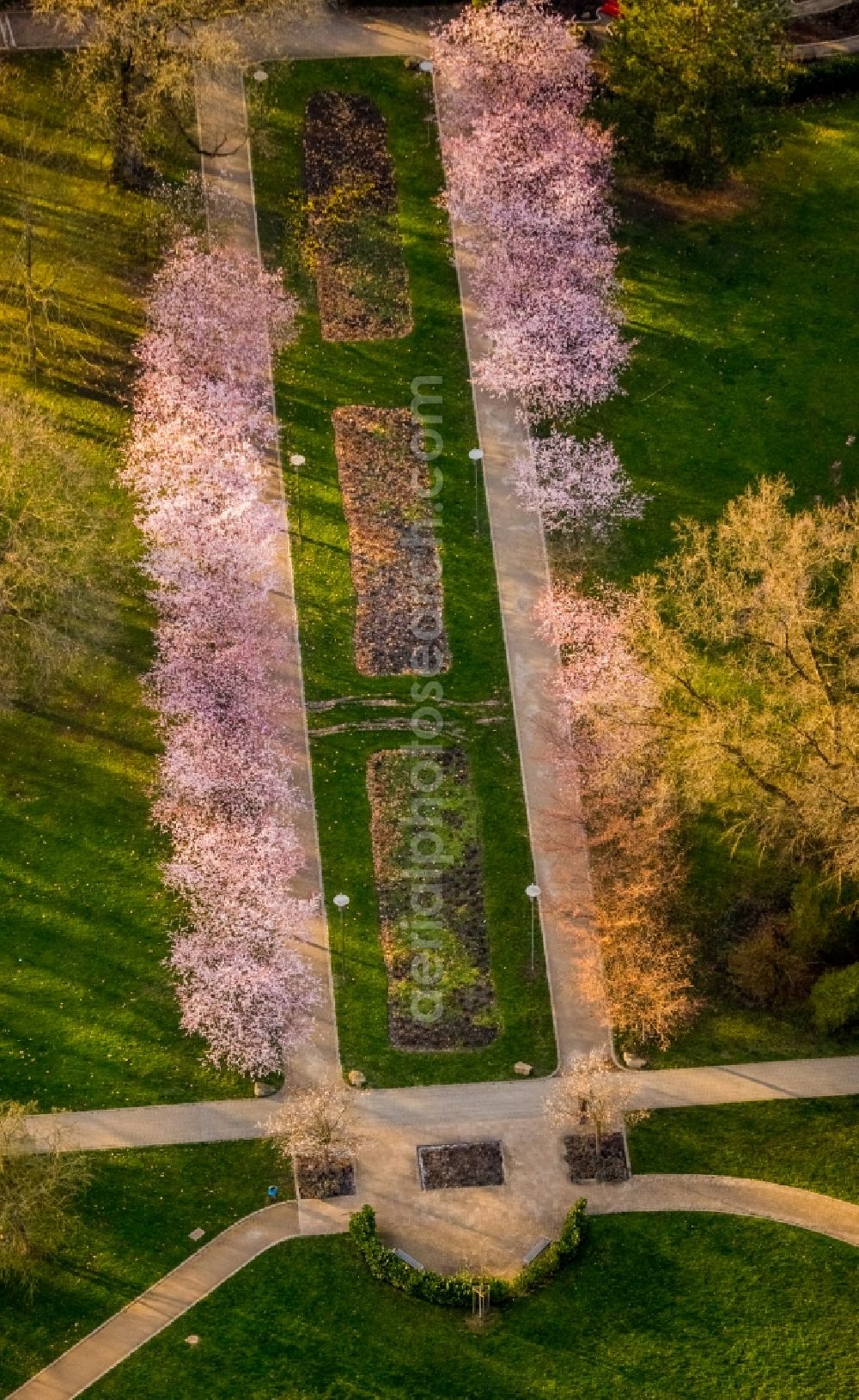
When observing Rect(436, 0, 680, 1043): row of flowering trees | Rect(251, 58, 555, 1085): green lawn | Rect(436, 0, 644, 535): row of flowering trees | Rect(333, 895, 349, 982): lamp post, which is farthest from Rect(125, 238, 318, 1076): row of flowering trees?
Rect(436, 0, 680, 1043): row of flowering trees

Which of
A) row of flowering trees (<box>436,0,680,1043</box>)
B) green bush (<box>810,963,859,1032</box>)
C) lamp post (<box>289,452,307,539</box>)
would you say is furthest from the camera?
lamp post (<box>289,452,307,539</box>)

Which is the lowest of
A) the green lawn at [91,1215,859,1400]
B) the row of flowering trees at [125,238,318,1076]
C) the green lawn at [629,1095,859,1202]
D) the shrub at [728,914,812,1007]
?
the green lawn at [91,1215,859,1400]

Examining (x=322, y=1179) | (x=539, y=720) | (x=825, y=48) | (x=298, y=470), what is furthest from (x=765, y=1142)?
(x=825, y=48)

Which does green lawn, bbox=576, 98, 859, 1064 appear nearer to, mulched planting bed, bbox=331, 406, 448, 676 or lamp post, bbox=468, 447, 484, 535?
lamp post, bbox=468, 447, 484, 535

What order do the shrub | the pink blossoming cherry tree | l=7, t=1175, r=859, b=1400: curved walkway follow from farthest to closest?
the pink blossoming cherry tree < the shrub < l=7, t=1175, r=859, b=1400: curved walkway

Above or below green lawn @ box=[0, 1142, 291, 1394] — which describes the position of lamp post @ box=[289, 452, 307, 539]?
above

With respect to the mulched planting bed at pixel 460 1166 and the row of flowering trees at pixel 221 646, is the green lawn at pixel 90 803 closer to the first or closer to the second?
the row of flowering trees at pixel 221 646

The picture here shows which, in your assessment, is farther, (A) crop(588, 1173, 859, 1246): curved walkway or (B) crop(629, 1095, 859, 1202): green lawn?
(B) crop(629, 1095, 859, 1202): green lawn

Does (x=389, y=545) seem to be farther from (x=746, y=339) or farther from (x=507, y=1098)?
(x=507, y=1098)
